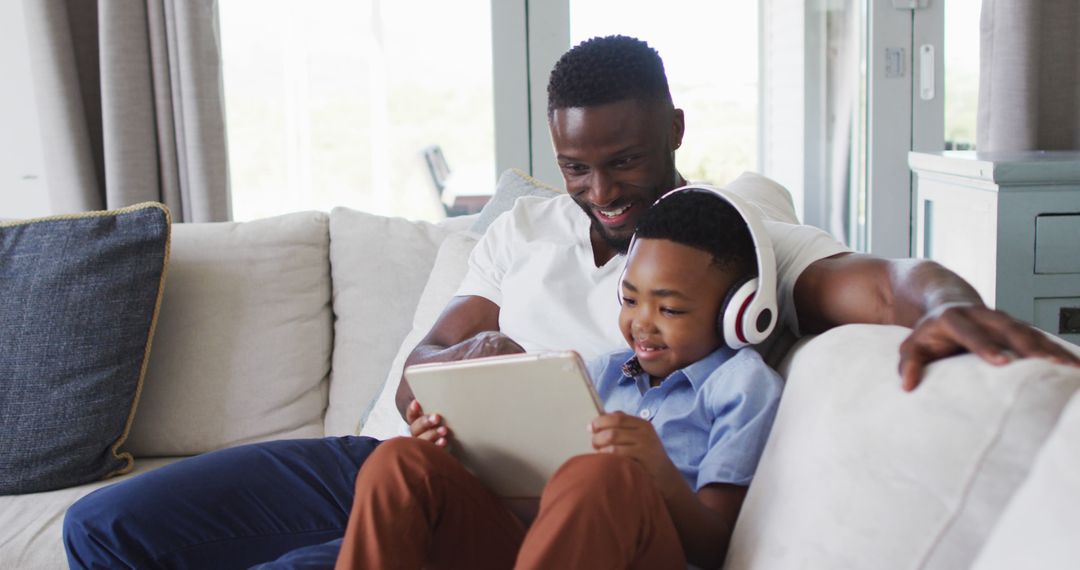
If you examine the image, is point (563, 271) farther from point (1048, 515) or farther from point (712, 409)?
point (1048, 515)

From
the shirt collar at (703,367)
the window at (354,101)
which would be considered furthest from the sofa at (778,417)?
the window at (354,101)

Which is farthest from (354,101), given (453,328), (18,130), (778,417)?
(778,417)

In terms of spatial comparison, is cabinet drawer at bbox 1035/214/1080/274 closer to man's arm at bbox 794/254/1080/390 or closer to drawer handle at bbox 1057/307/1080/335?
drawer handle at bbox 1057/307/1080/335

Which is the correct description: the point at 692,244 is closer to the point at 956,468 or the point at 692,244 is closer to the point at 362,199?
the point at 956,468

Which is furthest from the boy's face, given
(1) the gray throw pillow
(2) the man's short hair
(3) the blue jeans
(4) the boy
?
(1) the gray throw pillow

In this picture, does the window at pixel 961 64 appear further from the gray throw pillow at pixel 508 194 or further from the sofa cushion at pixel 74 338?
the sofa cushion at pixel 74 338

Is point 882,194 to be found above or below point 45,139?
below

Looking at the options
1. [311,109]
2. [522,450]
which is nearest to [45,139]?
[311,109]

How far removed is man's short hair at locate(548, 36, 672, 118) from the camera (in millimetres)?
1513

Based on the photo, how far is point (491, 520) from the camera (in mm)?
1146

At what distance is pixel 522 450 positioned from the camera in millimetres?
1118

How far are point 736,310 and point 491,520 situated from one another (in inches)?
15.1

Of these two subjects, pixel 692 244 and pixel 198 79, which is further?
pixel 198 79

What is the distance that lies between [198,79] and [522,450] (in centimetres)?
201
